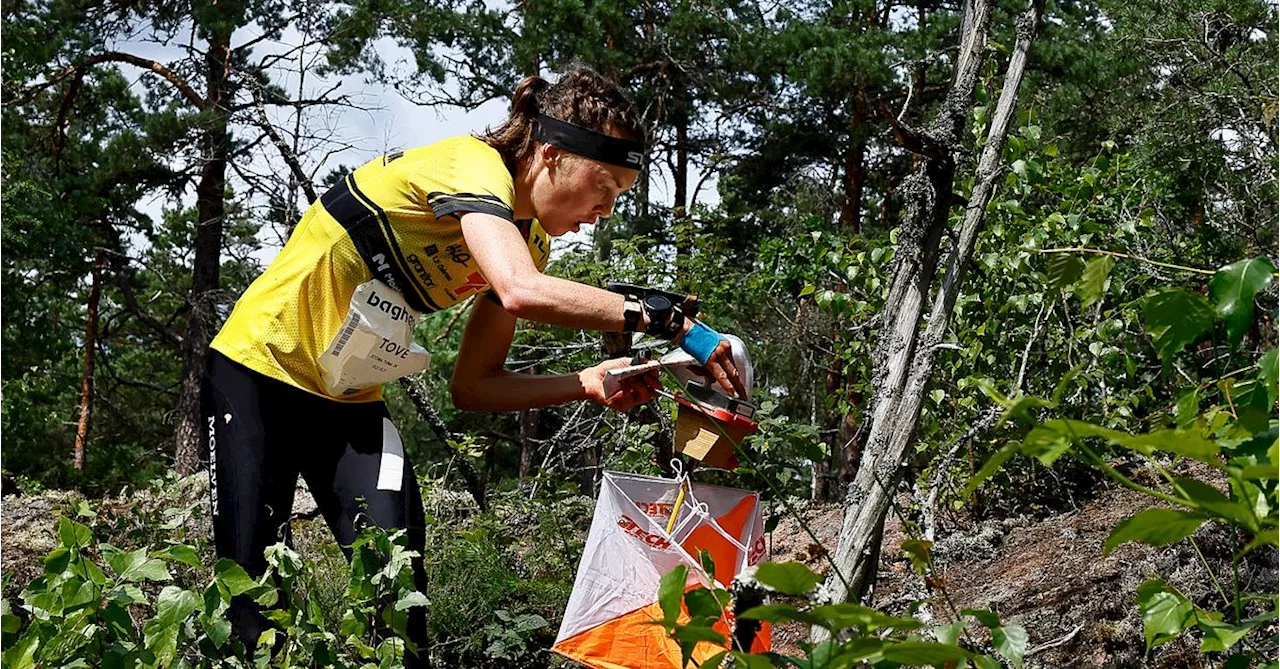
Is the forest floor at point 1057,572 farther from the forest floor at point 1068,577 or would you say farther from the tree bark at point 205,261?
the tree bark at point 205,261

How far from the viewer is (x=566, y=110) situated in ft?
8.27

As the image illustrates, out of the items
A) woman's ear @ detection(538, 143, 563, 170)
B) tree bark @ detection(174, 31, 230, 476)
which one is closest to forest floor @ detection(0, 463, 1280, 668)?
woman's ear @ detection(538, 143, 563, 170)

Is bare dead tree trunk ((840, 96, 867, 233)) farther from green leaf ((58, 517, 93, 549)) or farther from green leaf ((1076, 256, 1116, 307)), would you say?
green leaf ((1076, 256, 1116, 307))

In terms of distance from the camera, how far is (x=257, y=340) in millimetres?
2553

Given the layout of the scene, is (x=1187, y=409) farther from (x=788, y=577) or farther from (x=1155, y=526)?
(x=788, y=577)

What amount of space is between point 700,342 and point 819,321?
1074 centimetres

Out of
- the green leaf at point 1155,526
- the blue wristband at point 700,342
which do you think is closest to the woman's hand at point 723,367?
the blue wristband at point 700,342

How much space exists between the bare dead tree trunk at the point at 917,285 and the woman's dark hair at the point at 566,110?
24.4 inches

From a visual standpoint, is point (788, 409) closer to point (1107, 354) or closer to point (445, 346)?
point (445, 346)

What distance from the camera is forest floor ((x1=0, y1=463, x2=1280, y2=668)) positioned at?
286cm

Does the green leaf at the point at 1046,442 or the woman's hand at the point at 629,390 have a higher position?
the green leaf at the point at 1046,442

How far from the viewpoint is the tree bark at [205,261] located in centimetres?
1327

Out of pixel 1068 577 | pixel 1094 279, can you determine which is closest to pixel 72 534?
pixel 1094 279

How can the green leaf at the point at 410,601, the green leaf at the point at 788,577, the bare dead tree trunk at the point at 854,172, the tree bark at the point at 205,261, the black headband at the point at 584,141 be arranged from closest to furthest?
the green leaf at the point at 788,577, the green leaf at the point at 410,601, the black headband at the point at 584,141, the tree bark at the point at 205,261, the bare dead tree trunk at the point at 854,172
